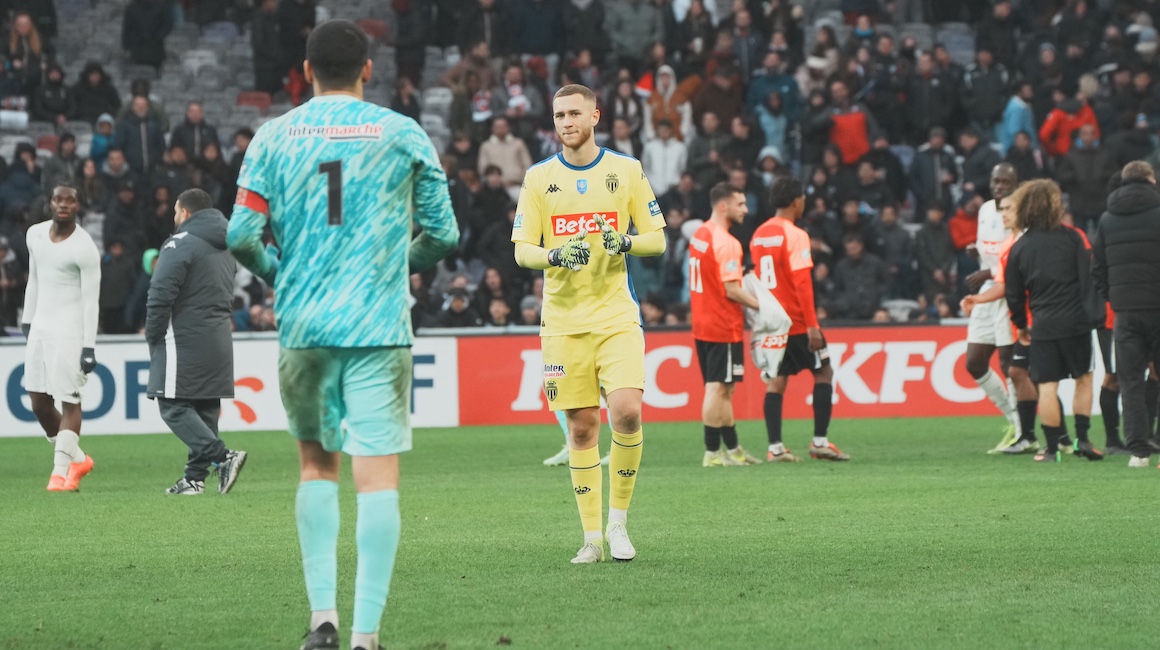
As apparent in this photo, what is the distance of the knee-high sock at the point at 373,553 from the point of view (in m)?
5.36

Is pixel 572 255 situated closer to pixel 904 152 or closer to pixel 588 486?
pixel 588 486

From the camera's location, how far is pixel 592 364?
315 inches

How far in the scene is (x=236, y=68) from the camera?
90.3ft

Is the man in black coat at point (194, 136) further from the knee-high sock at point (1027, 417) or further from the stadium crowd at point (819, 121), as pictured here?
the knee-high sock at point (1027, 417)

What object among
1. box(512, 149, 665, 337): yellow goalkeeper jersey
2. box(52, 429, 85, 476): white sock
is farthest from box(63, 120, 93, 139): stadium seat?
box(512, 149, 665, 337): yellow goalkeeper jersey

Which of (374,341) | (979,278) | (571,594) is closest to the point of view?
(374,341)

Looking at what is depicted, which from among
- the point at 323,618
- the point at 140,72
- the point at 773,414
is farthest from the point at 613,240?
the point at 140,72

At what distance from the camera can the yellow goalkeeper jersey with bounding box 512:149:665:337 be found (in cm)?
798

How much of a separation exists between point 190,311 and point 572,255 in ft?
18.1

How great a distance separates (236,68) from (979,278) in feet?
54.8

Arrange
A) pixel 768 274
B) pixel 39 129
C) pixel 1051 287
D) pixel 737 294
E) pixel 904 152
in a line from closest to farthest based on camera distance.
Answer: pixel 1051 287 → pixel 737 294 → pixel 768 274 → pixel 904 152 → pixel 39 129

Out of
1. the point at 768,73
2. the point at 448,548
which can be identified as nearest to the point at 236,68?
the point at 768,73

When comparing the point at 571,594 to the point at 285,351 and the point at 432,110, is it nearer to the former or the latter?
the point at 285,351

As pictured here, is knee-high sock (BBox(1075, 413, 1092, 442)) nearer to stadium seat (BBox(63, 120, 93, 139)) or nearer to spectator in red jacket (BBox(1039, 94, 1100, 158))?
spectator in red jacket (BBox(1039, 94, 1100, 158))
